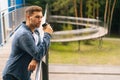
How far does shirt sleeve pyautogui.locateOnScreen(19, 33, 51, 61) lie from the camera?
281 centimetres

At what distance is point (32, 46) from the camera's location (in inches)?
111

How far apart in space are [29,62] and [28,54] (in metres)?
0.10

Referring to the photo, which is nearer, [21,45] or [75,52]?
[21,45]

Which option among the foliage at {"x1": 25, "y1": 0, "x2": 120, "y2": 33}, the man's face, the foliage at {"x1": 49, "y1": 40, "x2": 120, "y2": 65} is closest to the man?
the man's face

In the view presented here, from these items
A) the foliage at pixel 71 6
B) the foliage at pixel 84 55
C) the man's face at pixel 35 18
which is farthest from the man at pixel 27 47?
the foliage at pixel 71 6

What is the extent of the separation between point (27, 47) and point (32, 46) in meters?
0.04

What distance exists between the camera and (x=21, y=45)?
9.39 ft

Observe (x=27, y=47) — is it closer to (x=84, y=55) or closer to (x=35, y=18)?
(x=35, y=18)

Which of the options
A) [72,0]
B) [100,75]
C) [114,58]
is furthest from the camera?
[72,0]

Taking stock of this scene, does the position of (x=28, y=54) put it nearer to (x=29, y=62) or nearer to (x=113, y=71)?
(x=29, y=62)

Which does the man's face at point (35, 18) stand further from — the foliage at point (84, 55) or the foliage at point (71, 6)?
the foliage at point (71, 6)

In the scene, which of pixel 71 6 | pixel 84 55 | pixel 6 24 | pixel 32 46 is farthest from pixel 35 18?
pixel 71 6

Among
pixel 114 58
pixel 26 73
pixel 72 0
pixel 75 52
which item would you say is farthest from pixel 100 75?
pixel 72 0

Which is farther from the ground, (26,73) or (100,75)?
(26,73)
